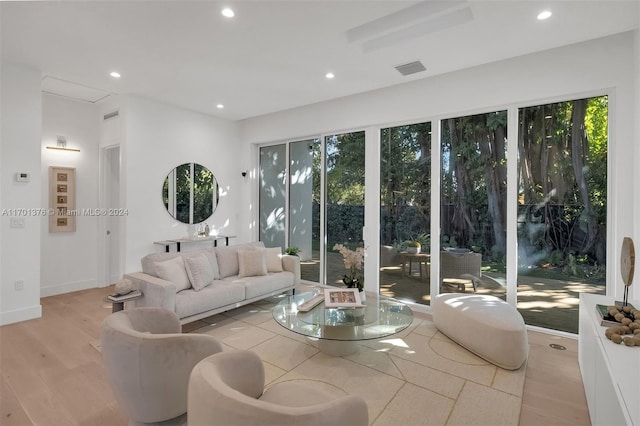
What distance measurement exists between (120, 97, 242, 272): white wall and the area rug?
6.59 feet

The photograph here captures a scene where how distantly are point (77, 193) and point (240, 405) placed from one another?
540 cm

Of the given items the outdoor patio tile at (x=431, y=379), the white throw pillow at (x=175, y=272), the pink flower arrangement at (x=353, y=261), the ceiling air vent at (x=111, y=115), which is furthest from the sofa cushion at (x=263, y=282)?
the ceiling air vent at (x=111, y=115)

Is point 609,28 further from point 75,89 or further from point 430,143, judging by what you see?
point 75,89

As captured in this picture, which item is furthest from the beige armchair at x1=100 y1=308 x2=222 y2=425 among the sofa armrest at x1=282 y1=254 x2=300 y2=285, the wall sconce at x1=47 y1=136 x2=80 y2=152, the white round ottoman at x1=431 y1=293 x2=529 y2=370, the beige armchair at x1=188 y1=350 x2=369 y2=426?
the wall sconce at x1=47 y1=136 x2=80 y2=152

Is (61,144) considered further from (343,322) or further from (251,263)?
(343,322)

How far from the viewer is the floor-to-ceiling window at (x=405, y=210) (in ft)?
13.9

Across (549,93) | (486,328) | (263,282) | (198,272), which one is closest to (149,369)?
(198,272)

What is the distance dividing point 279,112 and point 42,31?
330 cm

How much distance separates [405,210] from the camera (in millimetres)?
4395

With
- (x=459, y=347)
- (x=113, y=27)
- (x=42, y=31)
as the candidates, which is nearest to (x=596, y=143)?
(x=459, y=347)

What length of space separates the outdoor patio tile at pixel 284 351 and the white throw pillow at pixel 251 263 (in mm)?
1099

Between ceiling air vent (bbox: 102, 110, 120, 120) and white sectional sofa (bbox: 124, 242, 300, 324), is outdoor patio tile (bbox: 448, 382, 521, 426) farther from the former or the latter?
ceiling air vent (bbox: 102, 110, 120, 120)

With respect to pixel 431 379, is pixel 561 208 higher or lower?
higher

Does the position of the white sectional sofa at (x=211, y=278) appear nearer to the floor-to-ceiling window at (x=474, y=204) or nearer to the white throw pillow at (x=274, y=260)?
the white throw pillow at (x=274, y=260)
